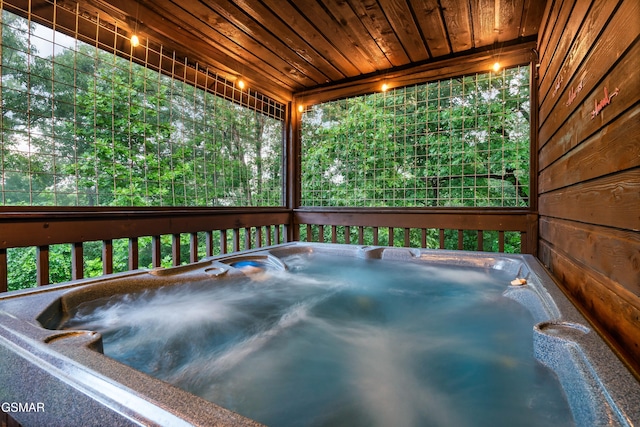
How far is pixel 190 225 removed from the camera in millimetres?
2662

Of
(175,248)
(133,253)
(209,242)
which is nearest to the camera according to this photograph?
(133,253)

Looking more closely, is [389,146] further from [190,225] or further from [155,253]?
[155,253]

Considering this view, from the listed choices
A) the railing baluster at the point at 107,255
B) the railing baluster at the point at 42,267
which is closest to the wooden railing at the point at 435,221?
the railing baluster at the point at 107,255

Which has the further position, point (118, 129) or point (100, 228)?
point (118, 129)

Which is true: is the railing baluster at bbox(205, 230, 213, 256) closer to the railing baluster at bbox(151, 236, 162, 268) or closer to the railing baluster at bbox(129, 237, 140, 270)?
the railing baluster at bbox(151, 236, 162, 268)

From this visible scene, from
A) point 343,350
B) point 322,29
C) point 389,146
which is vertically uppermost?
point 322,29

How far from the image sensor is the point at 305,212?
374cm

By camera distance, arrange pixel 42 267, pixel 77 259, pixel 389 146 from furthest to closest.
→ pixel 389 146 → pixel 77 259 → pixel 42 267

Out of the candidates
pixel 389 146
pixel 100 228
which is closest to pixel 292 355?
pixel 100 228

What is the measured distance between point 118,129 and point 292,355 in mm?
2228

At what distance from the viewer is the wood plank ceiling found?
2.12 metres

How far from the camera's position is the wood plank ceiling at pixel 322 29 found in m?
2.12

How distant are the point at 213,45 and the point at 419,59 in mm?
1863

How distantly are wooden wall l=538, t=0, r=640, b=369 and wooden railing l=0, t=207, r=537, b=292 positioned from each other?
983 millimetres
